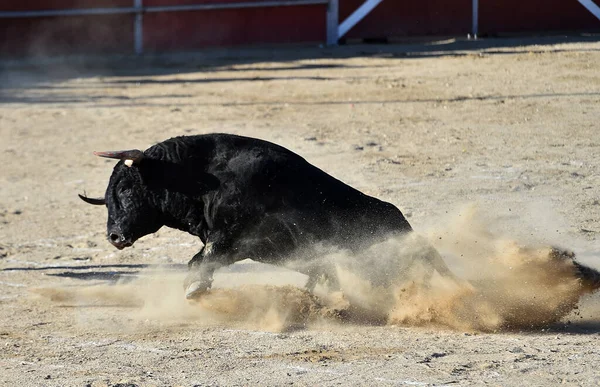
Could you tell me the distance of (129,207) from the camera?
5.91 m

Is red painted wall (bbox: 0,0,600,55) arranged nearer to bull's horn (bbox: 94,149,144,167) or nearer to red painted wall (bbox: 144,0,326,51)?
red painted wall (bbox: 144,0,326,51)

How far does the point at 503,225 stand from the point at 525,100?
15.1 ft

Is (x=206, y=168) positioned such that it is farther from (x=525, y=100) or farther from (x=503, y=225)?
(x=525, y=100)

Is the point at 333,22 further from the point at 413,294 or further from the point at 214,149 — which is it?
the point at 413,294

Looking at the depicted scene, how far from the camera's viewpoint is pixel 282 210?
18.7 ft

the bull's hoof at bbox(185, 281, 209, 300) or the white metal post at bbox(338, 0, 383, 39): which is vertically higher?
the white metal post at bbox(338, 0, 383, 39)

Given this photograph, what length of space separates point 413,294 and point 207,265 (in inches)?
42.7

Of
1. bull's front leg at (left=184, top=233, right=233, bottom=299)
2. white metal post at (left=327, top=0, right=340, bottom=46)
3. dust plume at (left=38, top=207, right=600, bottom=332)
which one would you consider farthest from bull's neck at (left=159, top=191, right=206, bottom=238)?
white metal post at (left=327, top=0, right=340, bottom=46)

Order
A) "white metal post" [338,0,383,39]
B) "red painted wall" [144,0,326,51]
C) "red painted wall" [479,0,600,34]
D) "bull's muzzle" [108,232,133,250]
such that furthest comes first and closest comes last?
"red painted wall" [479,0,600,34]
"white metal post" [338,0,383,39]
"red painted wall" [144,0,326,51]
"bull's muzzle" [108,232,133,250]

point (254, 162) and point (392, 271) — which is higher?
point (254, 162)

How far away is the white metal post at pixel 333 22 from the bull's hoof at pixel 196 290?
39.0 ft

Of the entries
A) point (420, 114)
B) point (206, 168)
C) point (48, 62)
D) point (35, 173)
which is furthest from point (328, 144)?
point (48, 62)

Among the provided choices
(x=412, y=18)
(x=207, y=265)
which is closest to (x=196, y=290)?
(x=207, y=265)

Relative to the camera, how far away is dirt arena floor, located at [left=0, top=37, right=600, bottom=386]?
4.99 meters
